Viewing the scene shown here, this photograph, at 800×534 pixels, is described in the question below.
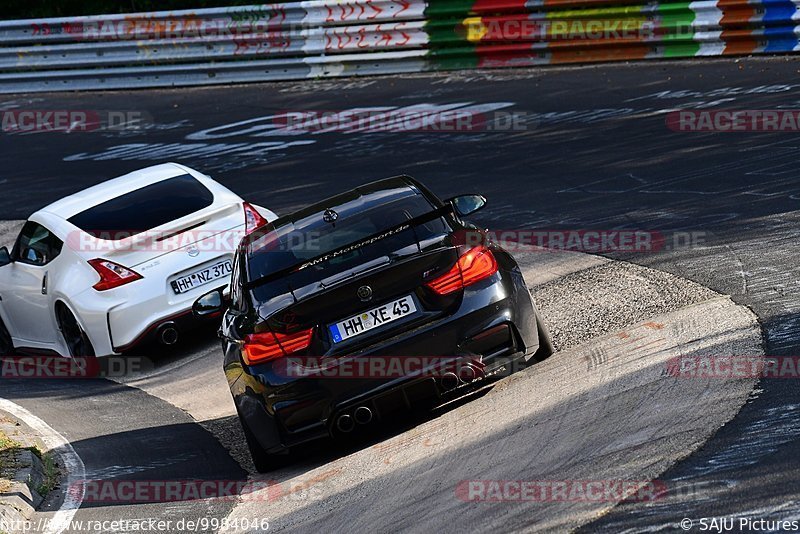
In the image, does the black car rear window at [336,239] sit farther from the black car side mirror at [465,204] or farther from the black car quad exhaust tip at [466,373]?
the black car quad exhaust tip at [466,373]

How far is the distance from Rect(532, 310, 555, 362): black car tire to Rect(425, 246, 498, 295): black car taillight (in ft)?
1.97

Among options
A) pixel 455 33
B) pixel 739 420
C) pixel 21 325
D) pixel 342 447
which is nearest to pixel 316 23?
pixel 455 33

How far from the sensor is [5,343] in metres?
11.9

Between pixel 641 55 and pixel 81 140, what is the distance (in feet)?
29.4

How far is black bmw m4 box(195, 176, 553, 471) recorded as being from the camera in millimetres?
6824

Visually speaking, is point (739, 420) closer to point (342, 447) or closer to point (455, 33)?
point (342, 447)

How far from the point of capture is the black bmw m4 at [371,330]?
22.4ft

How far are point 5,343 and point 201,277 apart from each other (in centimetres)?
288

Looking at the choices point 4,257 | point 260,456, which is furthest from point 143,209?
point 260,456

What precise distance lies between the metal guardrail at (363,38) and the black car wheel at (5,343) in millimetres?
9294

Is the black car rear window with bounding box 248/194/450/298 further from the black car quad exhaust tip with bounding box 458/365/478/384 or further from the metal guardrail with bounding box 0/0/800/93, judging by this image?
the metal guardrail with bounding box 0/0/800/93

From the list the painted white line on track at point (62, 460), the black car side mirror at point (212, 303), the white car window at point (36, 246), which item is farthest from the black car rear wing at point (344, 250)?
the white car window at point (36, 246)

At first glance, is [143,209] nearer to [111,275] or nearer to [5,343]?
[111,275]

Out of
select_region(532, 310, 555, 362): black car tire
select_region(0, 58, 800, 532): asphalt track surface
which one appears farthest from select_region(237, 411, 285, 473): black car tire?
select_region(532, 310, 555, 362): black car tire
